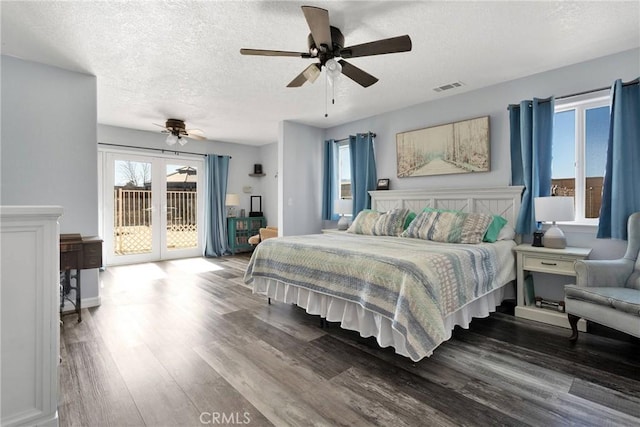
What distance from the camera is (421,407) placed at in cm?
168

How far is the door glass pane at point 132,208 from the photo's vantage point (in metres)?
5.60

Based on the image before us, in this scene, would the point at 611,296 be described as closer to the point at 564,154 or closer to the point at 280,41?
the point at 564,154

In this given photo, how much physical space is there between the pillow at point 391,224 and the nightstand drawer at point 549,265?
1314 millimetres

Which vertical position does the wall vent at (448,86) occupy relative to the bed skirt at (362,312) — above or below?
above

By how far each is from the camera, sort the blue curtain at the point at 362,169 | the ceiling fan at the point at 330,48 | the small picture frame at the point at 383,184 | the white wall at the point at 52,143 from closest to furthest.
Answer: the ceiling fan at the point at 330,48 → the white wall at the point at 52,143 → the small picture frame at the point at 383,184 → the blue curtain at the point at 362,169

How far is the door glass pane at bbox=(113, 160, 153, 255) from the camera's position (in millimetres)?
5598

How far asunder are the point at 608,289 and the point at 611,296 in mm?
188

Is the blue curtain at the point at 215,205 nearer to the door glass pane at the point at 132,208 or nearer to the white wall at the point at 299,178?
the door glass pane at the point at 132,208

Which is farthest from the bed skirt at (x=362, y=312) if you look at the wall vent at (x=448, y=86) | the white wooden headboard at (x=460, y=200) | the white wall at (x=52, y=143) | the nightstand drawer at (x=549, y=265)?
the wall vent at (x=448, y=86)

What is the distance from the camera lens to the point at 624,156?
2717mm

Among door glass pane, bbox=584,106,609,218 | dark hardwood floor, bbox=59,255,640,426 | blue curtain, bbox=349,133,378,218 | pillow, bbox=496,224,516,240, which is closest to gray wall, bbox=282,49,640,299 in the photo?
blue curtain, bbox=349,133,378,218

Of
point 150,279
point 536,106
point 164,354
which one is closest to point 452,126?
point 536,106

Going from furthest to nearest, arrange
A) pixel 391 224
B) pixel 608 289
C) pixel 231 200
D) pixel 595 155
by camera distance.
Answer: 1. pixel 231 200
2. pixel 391 224
3. pixel 595 155
4. pixel 608 289

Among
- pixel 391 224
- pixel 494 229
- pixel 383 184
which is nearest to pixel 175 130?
pixel 383 184
